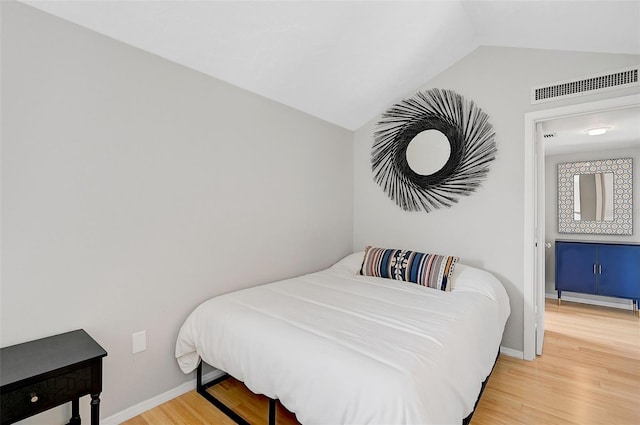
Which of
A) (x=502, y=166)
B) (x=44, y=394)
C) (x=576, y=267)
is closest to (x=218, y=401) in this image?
(x=44, y=394)

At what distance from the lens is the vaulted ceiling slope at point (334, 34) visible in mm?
1766

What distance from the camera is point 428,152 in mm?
3016

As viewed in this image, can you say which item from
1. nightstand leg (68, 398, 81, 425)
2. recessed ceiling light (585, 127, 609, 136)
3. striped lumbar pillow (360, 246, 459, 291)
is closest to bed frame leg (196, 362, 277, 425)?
nightstand leg (68, 398, 81, 425)

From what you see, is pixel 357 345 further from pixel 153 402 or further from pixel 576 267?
pixel 576 267

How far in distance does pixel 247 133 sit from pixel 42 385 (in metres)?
1.86

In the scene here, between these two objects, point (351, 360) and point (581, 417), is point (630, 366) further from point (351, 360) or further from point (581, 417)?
point (351, 360)

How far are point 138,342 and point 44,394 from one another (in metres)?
0.61

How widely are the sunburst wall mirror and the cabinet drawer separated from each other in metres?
2.76

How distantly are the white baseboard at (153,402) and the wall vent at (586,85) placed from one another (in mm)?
3267

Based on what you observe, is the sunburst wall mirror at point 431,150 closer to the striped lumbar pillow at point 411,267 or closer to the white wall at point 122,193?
the striped lumbar pillow at point 411,267

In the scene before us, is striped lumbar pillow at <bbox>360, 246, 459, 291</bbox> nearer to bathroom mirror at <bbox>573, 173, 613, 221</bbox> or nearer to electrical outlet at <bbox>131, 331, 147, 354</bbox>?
electrical outlet at <bbox>131, 331, 147, 354</bbox>

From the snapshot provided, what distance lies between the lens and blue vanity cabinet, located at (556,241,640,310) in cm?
372

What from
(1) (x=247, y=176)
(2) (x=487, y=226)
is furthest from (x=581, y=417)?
(1) (x=247, y=176)

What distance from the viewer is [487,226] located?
8.96 ft
